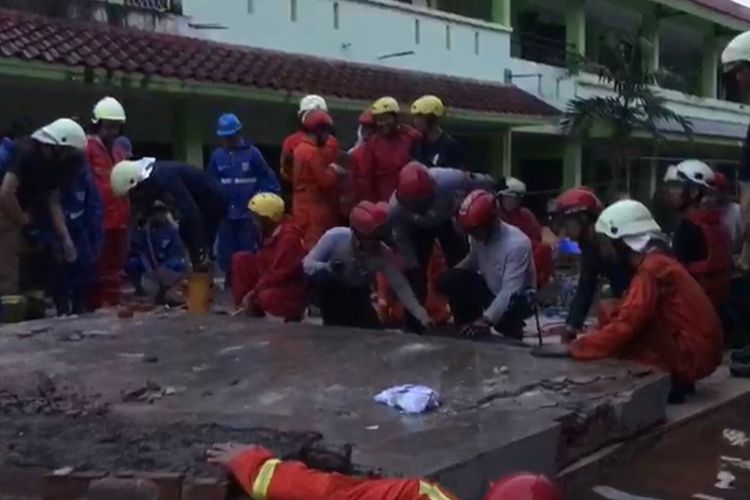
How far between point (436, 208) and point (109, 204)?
269 cm

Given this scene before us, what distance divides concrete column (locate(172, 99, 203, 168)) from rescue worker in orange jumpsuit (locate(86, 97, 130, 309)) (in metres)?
2.99

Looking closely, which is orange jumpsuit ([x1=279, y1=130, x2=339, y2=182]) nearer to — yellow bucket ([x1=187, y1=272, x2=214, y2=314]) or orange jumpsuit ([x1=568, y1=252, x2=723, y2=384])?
yellow bucket ([x1=187, y1=272, x2=214, y2=314])

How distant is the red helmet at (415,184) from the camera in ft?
24.1

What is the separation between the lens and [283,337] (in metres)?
6.71

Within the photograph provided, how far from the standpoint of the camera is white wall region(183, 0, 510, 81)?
1301 cm

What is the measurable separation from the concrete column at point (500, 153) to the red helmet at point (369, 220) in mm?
11465

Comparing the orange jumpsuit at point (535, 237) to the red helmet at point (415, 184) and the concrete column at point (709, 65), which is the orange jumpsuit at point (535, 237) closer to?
the red helmet at point (415, 184)

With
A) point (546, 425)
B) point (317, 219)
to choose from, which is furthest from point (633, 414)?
point (317, 219)

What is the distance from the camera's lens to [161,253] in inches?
360

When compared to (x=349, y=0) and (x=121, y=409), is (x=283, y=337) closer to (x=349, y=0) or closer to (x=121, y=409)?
(x=121, y=409)

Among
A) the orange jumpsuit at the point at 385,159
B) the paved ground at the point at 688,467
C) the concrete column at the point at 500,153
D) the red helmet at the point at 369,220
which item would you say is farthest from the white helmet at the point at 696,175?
the concrete column at the point at 500,153

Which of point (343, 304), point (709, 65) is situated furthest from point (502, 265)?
point (709, 65)

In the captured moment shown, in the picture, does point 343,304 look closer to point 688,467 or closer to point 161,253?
point 161,253

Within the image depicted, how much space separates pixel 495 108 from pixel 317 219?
8144mm
